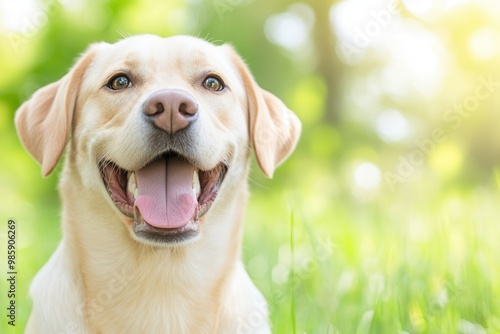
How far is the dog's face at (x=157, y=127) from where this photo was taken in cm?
305

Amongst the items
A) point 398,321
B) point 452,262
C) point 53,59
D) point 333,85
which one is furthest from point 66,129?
point 333,85

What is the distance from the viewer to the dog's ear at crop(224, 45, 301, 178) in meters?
3.61

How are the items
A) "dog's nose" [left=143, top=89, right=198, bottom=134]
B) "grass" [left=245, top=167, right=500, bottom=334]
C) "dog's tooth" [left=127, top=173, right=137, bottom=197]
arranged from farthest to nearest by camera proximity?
"grass" [left=245, top=167, right=500, bottom=334] → "dog's tooth" [left=127, top=173, right=137, bottom=197] → "dog's nose" [left=143, top=89, right=198, bottom=134]

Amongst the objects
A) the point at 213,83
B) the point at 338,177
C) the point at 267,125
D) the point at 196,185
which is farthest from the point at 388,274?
the point at 338,177

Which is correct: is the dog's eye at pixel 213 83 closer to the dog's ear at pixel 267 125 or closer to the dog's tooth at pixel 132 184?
the dog's ear at pixel 267 125

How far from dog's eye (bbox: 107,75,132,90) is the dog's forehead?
65mm

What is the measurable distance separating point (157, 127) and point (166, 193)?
34 centimetres

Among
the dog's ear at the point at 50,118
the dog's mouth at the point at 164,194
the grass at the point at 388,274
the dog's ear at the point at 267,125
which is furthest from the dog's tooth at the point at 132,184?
the grass at the point at 388,274

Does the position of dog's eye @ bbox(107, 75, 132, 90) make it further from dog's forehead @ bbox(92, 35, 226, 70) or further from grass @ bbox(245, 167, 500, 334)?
grass @ bbox(245, 167, 500, 334)

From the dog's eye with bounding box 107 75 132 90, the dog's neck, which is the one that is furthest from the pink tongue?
the dog's eye with bounding box 107 75 132 90

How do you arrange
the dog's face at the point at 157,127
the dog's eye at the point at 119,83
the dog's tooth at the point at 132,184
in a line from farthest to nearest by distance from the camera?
the dog's eye at the point at 119,83, the dog's tooth at the point at 132,184, the dog's face at the point at 157,127

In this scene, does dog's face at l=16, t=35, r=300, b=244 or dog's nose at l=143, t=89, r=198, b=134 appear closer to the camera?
dog's nose at l=143, t=89, r=198, b=134

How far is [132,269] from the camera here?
329cm

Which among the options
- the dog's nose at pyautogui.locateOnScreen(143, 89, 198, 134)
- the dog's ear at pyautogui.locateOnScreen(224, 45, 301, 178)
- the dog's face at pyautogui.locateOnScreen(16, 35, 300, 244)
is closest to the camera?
the dog's nose at pyautogui.locateOnScreen(143, 89, 198, 134)
